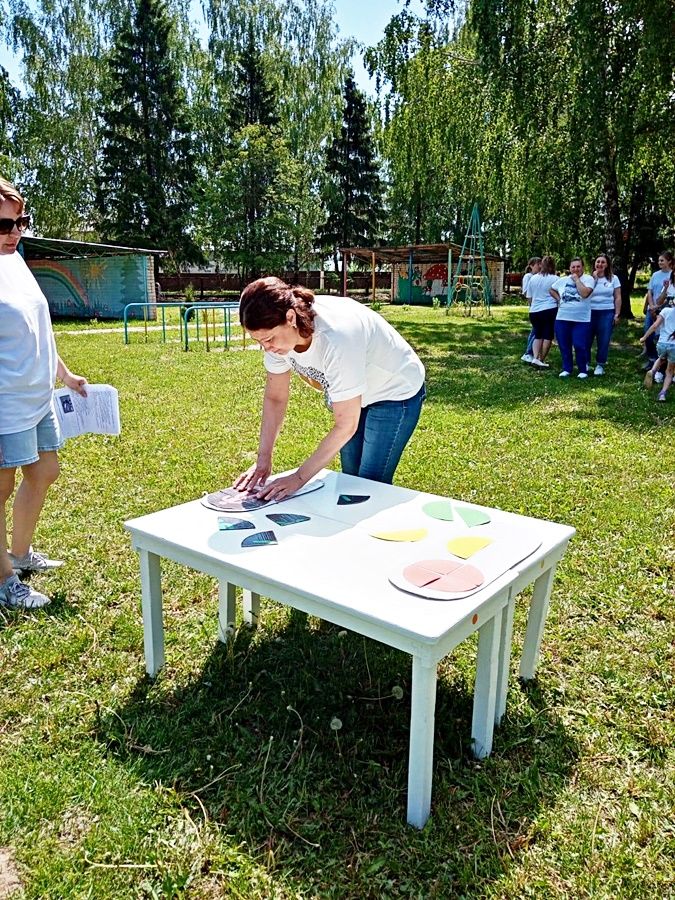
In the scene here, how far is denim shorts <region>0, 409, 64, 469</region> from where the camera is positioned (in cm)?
259

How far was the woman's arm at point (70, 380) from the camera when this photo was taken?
3055mm

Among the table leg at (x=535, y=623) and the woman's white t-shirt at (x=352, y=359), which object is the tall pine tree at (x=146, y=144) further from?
the table leg at (x=535, y=623)

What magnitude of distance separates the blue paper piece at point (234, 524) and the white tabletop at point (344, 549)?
0.07ft

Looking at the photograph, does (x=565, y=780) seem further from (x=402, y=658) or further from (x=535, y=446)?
(x=535, y=446)

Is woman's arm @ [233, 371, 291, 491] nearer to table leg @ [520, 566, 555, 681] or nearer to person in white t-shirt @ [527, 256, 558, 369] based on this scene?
table leg @ [520, 566, 555, 681]

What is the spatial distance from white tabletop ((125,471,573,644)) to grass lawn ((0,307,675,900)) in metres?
0.58

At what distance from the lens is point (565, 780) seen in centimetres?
197

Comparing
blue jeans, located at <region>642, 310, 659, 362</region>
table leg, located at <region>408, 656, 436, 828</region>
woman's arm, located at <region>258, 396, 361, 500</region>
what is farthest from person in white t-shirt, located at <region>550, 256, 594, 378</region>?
table leg, located at <region>408, 656, 436, 828</region>

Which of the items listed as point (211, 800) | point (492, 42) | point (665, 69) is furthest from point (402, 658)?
point (492, 42)

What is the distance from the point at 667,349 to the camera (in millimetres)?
7039

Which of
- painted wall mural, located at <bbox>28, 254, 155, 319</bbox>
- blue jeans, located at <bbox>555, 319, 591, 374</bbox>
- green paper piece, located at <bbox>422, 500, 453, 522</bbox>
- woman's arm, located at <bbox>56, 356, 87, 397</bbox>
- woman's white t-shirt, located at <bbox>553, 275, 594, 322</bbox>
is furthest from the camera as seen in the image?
painted wall mural, located at <bbox>28, 254, 155, 319</bbox>

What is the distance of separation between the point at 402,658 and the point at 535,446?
3.18 m

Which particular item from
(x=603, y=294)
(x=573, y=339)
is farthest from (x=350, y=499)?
(x=603, y=294)

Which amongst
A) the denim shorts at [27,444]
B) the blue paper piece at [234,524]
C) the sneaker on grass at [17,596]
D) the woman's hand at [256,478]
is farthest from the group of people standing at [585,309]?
the sneaker on grass at [17,596]
